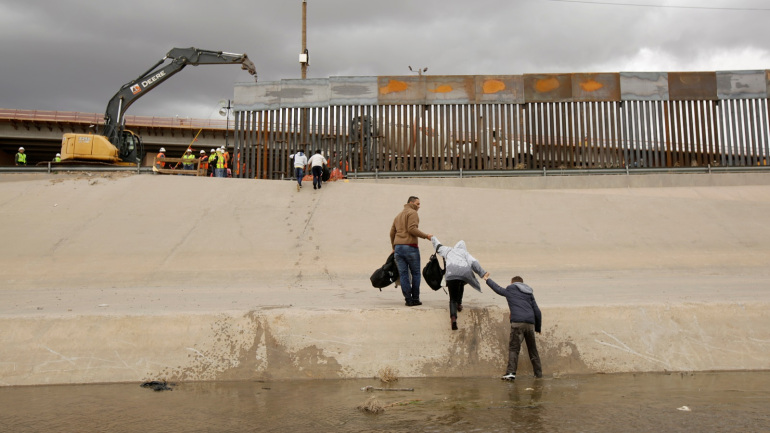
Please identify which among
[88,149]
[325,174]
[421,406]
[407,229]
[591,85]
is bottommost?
[421,406]

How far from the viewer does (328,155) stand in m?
20.6

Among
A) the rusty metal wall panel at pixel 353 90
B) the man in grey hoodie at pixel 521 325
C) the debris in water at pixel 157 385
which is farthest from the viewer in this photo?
the rusty metal wall panel at pixel 353 90

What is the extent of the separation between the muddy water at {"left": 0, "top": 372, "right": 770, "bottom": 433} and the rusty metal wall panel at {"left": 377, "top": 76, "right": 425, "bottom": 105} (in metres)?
15.2

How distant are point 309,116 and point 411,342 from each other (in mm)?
15216

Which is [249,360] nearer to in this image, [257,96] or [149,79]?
[257,96]

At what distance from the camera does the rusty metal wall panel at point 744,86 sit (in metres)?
19.9

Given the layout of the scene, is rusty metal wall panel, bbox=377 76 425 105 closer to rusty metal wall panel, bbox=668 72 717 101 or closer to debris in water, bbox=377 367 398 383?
rusty metal wall panel, bbox=668 72 717 101

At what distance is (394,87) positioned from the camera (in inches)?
803

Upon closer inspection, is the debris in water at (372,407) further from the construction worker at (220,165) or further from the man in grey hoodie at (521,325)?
the construction worker at (220,165)

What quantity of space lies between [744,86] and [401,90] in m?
11.8

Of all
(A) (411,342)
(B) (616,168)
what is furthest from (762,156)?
(A) (411,342)

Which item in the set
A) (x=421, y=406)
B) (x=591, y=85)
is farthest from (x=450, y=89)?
(x=421, y=406)

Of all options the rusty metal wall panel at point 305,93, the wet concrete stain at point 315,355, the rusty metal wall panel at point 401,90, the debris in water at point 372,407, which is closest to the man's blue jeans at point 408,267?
the wet concrete stain at point 315,355

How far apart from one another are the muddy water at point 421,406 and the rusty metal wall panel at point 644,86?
15.5 m
